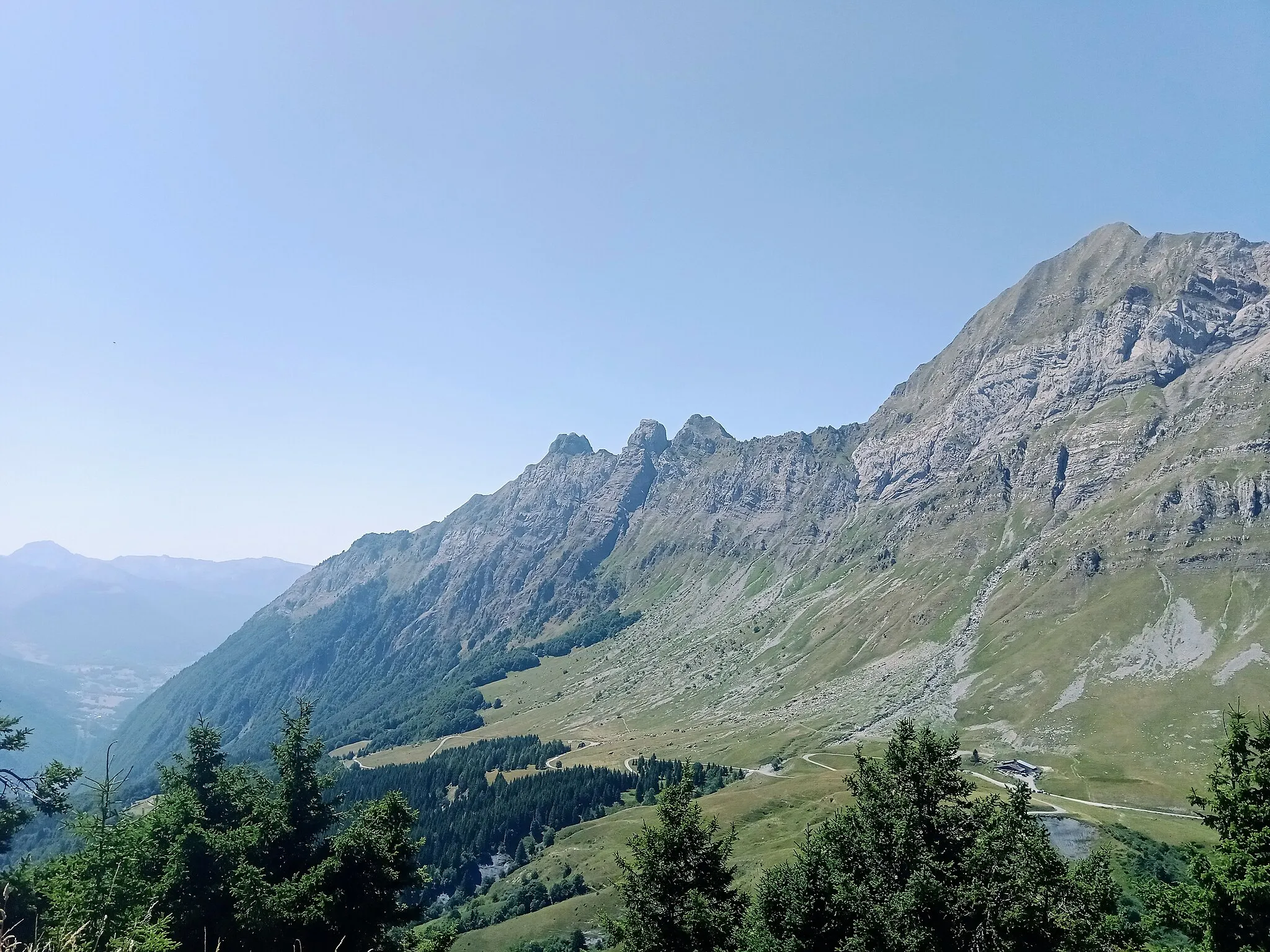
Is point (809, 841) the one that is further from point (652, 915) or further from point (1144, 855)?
point (1144, 855)

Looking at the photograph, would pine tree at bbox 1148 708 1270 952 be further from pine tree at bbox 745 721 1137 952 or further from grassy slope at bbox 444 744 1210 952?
grassy slope at bbox 444 744 1210 952

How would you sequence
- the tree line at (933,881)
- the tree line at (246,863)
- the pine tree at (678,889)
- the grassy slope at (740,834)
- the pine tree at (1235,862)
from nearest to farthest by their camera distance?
the tree line at (933,881), the pine tree at (678,889), the pine tree at (1235,862), the tree line at (246,863), the grassy slope at (740,834)

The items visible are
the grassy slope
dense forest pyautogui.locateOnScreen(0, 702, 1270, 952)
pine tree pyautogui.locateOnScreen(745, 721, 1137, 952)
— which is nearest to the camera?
pine tree pyautogui.locateOnScreen(745, 721, 1137, 952)

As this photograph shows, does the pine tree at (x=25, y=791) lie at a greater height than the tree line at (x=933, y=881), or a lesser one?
greater

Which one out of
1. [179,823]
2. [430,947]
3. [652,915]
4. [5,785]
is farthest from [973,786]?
[5,785]

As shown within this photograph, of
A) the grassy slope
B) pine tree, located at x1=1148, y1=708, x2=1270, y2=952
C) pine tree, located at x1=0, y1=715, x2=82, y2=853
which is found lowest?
the grassy slope

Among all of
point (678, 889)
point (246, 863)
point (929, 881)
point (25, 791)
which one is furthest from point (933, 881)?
point (25, 791)

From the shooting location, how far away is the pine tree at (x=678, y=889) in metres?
31.2

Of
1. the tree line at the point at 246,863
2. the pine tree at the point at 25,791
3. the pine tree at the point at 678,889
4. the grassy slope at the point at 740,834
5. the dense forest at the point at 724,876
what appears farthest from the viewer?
the grassy slope at the point at 740,834

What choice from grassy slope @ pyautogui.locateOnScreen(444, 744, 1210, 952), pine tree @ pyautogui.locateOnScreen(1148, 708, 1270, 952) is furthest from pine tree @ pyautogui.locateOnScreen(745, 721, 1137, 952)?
grassy slope @ pyautogui.locateOnScreen(444, 744, 1210, 952)

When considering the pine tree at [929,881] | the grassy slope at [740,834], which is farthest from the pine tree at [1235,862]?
the grassy slope at [740,834]

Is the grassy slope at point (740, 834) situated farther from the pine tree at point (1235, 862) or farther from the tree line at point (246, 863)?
the tree line at point (246, 863)

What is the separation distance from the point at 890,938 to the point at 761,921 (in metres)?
8.09

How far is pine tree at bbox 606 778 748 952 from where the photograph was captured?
31.2 m
